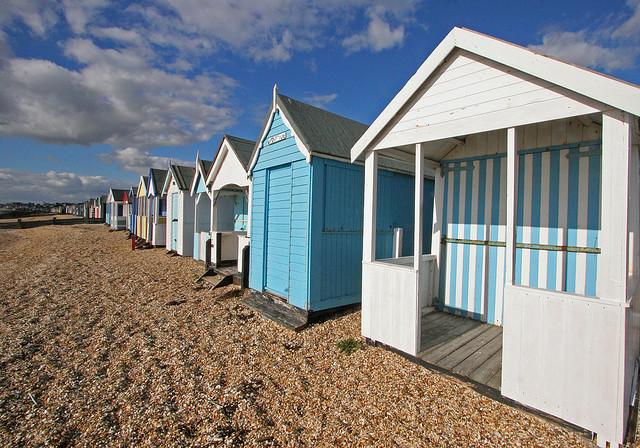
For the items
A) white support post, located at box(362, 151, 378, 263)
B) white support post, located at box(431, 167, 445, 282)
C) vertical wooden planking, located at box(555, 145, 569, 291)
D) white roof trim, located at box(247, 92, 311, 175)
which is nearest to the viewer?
vertical wooden planking, located at box(555, 145, 569, 291)

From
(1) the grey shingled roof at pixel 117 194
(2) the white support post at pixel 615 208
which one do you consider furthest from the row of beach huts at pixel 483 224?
(1) the grey shingled roof at pixel 117 194

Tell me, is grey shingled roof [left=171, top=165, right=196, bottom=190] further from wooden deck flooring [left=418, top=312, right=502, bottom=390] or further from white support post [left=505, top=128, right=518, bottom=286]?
white support post [left=505, top=128, right=518, bottom=286]

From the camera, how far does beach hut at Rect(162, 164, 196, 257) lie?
545 inches

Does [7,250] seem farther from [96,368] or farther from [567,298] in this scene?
[567,298]

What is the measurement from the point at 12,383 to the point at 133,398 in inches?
67.4

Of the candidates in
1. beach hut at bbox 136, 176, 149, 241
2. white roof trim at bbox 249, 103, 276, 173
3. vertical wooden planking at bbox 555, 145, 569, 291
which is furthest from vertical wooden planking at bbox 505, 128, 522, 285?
beach hut at bbox 136, 176, 149, 241

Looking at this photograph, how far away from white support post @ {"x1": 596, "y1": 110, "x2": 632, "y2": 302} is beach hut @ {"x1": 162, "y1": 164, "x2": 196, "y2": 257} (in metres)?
14.1

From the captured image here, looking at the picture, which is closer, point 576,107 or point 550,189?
point 576,107

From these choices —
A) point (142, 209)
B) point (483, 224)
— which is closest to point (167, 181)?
point (142, 209)

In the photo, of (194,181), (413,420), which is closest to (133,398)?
(413,420)

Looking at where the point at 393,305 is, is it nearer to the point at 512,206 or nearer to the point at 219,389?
the point at 512,206

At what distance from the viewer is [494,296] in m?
5.10

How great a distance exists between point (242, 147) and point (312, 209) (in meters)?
4.93

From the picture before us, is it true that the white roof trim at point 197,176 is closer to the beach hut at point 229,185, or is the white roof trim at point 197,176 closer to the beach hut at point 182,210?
the beach hut at point 182,210
